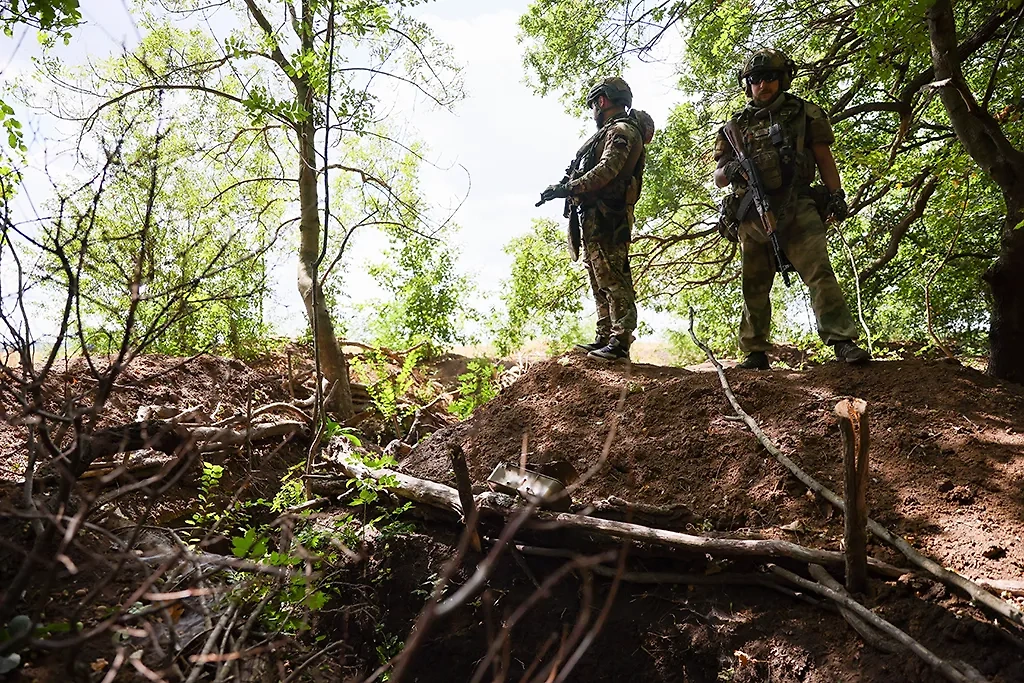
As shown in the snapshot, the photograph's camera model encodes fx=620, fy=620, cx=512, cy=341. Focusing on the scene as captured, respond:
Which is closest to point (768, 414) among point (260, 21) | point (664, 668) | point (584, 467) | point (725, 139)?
point (584, 467)

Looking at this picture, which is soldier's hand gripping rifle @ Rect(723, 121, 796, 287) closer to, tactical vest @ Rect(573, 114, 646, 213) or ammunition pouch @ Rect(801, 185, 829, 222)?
ammunition pouch @ Rect(801, 185, 829, 222)

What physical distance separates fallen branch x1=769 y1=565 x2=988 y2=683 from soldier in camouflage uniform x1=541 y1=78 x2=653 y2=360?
2709 mm

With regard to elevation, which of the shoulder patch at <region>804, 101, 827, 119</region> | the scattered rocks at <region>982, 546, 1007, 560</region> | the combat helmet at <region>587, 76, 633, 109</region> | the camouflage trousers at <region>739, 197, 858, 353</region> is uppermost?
the combat helmet at <region>587, 76, 633, 109</region>

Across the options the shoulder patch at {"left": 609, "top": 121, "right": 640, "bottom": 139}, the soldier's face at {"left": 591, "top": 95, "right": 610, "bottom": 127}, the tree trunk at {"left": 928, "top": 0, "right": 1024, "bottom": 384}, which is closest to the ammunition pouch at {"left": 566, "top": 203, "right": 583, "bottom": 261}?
the shoulder patch at {"left": 609, "top": 121, "right": 640, "bottom": 139}

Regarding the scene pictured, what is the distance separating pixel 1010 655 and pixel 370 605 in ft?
9.72

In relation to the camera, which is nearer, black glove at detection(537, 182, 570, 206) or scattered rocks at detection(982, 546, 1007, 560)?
scattered rocks at detection(982, 546, 1007, 560)

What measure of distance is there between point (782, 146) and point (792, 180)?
264mm

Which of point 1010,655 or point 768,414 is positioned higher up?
point 768,414

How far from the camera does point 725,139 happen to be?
503 centimetres

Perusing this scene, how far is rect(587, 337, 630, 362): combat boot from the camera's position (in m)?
5.30

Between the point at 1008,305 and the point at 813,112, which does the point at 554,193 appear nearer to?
the point at 813,112

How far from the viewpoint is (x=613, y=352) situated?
17.6ft

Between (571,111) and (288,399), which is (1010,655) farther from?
(571,111)

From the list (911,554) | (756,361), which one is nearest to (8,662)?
(911,554)
